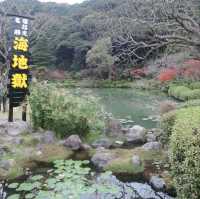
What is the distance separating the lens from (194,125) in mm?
4375

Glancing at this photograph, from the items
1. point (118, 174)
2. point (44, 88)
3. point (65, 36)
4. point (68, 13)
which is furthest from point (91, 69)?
point (118, 174)

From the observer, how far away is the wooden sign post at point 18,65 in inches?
364

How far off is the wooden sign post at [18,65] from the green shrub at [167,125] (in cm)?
407

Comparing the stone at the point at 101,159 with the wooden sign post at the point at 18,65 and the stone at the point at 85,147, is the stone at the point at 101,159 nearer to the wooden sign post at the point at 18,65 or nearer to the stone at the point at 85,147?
the stone at the point at 85,147

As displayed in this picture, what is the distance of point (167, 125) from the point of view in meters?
7.11

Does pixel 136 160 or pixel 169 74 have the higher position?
pixel 169 74

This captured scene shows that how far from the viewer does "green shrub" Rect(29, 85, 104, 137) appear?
8.30 m

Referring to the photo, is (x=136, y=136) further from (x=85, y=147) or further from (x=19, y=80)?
(x=19, y=80)

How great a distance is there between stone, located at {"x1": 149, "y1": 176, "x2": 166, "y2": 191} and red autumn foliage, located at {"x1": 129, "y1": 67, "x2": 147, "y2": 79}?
2418 centimetres

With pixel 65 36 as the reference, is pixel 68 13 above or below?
above

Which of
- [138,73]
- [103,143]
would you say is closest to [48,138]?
[103,143]

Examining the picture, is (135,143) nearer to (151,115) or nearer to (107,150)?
(107,150)

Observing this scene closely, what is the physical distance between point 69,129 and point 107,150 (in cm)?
128

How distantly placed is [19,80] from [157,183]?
16.9 ft
